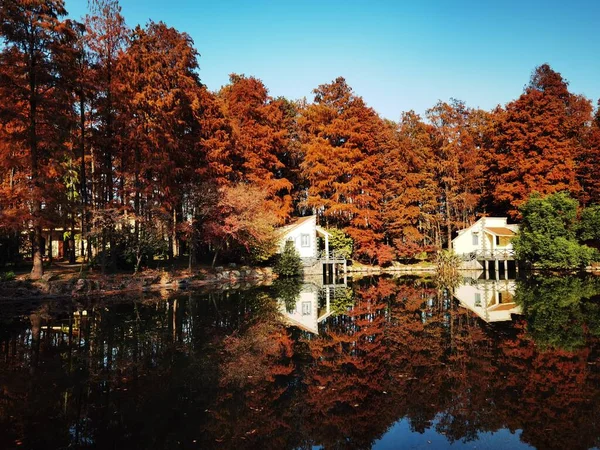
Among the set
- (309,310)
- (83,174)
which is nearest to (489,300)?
(309,310)

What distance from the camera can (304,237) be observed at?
116ft

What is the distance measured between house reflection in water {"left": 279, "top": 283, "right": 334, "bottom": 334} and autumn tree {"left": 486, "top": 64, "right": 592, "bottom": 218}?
977 inches

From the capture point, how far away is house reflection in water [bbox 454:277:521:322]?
1474 centimetres

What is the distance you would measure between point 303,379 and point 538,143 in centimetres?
3698

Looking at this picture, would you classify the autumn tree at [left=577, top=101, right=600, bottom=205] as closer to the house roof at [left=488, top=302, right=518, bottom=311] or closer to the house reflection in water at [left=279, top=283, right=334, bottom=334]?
the house roof at [left=488, top=302, right=518, bottom=311]

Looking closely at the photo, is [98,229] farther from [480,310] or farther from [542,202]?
[542,202]

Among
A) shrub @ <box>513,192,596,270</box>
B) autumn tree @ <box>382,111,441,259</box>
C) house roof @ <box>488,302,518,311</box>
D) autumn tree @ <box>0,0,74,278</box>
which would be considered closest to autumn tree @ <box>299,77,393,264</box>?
autumn tree @ <box>382,111,441,259</box>

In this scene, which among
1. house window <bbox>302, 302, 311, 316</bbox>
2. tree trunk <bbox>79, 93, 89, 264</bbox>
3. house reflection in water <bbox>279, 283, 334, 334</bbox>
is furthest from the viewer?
tree trunk <bbox>79, 93, 89, 264</bbox>

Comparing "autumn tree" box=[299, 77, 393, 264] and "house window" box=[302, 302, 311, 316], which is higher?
"autumn tree" box=[299, 77, 393, 264]

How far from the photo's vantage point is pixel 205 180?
1187 inches

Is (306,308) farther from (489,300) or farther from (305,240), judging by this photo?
(305,240)

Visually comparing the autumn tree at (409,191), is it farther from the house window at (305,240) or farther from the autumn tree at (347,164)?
the house window at (305,240)

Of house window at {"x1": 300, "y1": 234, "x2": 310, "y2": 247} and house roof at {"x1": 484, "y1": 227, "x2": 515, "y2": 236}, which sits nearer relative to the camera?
house window at {"x1": 300, "y1": 234, "x2": 310, "y2": 247}

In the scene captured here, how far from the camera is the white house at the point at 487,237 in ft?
118
